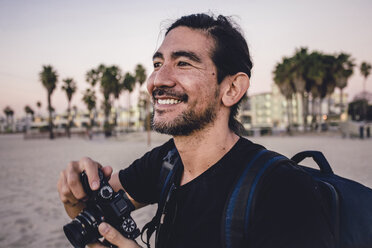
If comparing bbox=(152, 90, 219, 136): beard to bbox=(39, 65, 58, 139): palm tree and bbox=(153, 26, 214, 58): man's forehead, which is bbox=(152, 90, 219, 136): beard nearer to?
bbox=(153, 26, 214, 58): man's forehead

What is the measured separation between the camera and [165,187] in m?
1.73

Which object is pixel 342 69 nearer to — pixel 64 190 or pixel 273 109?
pixel 64 190

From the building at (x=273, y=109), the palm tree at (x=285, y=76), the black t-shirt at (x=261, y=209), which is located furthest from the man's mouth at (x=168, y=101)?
the building at (x=273, y=109)

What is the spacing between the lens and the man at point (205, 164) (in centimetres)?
110

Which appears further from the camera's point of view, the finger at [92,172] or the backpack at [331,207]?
the finger at [92,172]

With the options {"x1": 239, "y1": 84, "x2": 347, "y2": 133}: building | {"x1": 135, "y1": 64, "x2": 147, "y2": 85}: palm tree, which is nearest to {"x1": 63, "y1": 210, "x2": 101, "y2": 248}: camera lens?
{"x1": 135, "y1": 64, "x2": 147, "y2": 85}: palm tree

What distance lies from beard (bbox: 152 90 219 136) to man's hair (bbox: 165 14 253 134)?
0.99ft

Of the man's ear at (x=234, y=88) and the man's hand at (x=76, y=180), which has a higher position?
the man's ear at (x=234, y=88)

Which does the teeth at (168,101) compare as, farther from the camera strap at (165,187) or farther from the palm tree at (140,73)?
the palm tree at (140,73)

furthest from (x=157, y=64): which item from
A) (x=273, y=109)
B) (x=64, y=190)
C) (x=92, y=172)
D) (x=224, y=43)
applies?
(x=273, y=109)

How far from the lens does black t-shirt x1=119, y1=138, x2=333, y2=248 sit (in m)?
1.04

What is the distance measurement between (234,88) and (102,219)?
1.28 m

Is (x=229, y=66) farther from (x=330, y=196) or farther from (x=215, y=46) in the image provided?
(x=330, y=196)

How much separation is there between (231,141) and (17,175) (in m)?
11.0
